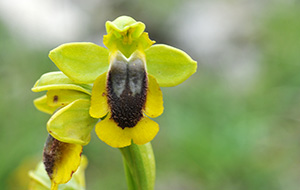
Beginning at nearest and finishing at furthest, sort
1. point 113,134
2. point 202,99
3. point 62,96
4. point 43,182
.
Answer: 1. point 113,134
2. point 62,96
3. point 43,182
4. point 202,99

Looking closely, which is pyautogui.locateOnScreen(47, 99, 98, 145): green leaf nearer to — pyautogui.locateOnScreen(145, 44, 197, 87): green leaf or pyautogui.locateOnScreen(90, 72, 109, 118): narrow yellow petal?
pyautogui.locateOnScreen(90, 72, 109, 118): narrow yellow petal

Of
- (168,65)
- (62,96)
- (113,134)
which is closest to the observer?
(113,134)

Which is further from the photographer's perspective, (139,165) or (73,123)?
(139,165)

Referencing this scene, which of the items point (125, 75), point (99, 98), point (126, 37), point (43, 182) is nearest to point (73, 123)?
point (99, 98)

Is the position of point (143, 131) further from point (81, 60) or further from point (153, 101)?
point (81, 60)

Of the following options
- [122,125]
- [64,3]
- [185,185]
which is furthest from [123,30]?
[64,3]

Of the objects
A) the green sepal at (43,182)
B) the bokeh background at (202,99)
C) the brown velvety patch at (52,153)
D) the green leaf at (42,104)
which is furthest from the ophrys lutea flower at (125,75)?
the bokeh background at (202,99)

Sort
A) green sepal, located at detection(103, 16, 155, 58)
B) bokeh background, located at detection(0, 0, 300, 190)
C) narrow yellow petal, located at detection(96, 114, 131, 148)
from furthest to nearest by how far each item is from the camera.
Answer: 1. bokeh background, located at detection(0, 0, 300, 190)
2. green sepal, located at detection(103, 16, 155, 58)
3. narrow yellow petal, located at detection(96, 114, 131, 148)

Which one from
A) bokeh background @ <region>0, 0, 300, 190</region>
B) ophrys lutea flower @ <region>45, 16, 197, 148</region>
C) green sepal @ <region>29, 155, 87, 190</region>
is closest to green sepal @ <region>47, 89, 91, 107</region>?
ophrys lutea flower @ <region>45, 16, 197, 148</region>
